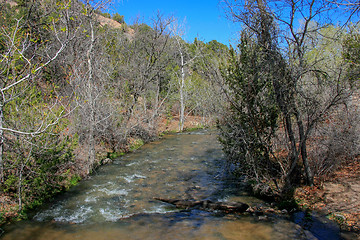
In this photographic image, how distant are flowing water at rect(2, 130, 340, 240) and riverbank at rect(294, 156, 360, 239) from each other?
0.49 m

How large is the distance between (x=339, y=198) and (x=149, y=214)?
5.23 m

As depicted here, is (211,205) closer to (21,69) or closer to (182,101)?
(21,69)

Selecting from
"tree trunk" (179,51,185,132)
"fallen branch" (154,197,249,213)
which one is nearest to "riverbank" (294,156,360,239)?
"fallen branch" (154,197,249,213)

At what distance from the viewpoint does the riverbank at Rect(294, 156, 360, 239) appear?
648cm

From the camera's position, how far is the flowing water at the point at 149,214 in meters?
6.35

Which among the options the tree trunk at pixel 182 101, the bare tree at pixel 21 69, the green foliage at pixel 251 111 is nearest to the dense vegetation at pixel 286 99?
the green foliage at pixel 251 111

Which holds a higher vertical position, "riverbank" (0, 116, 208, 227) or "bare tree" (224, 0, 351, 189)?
"bare tree" (224, 0, 351, 189)

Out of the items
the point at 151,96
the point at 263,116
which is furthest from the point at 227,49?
the point at 151,96

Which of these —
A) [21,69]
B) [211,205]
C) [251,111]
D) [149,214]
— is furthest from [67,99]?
[251,111]

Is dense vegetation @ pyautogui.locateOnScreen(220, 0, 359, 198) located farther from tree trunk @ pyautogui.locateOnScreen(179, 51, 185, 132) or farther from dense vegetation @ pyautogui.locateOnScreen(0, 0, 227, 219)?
tree trunk @ pyautogui.locateOnScreen(179, 51, 185, 132)

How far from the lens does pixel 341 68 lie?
6.55m

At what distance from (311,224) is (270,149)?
2.22 metres

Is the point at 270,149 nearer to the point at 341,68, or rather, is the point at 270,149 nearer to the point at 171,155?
the point at 341,68

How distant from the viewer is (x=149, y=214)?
754 cm
